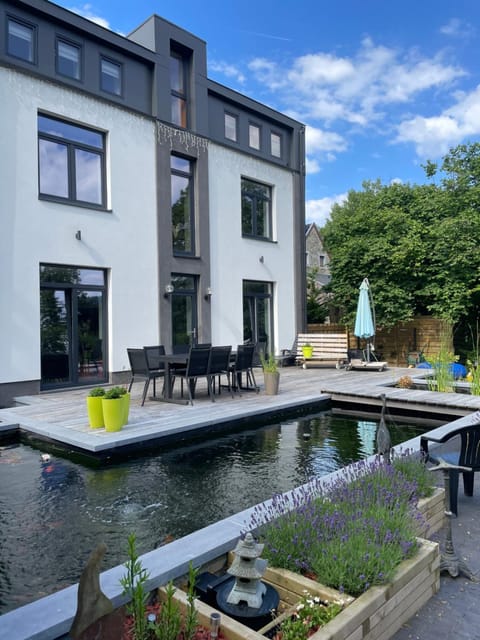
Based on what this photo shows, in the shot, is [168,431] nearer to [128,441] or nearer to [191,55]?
[128,441]

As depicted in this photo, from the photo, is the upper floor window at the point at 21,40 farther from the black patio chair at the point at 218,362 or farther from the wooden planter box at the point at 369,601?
the wooden planter box at the point at 369,601

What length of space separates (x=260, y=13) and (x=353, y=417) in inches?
449

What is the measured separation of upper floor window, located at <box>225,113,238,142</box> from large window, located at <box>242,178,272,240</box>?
115cm

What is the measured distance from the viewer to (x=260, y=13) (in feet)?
41.7

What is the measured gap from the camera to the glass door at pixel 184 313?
1066 cm

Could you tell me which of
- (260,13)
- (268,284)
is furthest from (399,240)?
(260,13)

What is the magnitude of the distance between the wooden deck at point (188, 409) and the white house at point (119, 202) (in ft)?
4.43

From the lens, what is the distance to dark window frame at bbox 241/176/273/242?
42.1 feet

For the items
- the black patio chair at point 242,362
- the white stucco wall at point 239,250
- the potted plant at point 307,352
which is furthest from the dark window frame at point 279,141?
the black patio chair at point 242,362

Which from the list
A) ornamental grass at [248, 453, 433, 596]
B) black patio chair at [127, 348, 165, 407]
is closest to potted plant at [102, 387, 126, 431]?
black patio chair at [127, 348, 165, 407]

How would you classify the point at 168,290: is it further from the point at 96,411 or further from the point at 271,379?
the point at 96,411

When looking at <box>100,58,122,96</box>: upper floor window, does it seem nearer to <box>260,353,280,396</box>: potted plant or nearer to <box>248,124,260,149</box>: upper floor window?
<box>248,124,260,149</box>: upper floor window

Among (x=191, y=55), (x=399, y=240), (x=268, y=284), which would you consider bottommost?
(x=268, y=284)

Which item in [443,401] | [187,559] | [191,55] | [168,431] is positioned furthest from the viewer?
[191,55]
